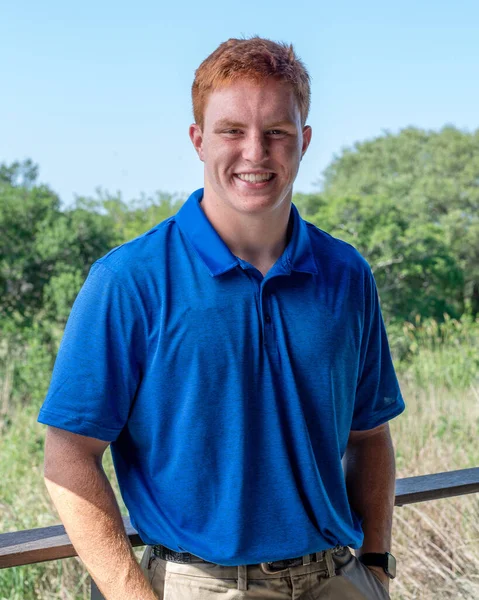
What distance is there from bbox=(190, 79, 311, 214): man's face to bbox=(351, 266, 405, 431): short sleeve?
30 centimetres

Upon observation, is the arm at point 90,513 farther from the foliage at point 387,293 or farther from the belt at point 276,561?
the foliage at point 387,293

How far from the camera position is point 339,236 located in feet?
30.2

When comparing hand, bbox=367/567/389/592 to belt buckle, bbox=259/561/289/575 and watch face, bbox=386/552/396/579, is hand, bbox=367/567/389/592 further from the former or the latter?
belt buckle, bbox=259/561/289/575

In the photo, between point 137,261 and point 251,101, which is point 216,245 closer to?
point 137,261

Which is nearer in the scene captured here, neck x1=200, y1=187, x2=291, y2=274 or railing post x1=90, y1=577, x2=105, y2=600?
neck x1=200, y1=187, x2=291, y2=274

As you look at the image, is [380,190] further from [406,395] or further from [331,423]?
[331,423]

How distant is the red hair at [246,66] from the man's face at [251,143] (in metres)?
0.01

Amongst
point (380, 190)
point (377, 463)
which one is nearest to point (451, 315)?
point (380, 190)

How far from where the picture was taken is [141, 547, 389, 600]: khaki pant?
52.6 inches

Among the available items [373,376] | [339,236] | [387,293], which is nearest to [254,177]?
[373,376]

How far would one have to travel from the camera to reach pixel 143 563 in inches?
56.6

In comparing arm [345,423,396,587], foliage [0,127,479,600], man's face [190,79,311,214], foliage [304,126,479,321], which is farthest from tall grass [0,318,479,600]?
foliage [304,126,479,321]

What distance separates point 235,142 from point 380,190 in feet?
39.3

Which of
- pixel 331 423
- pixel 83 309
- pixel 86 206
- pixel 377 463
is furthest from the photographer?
pixel 86 206
